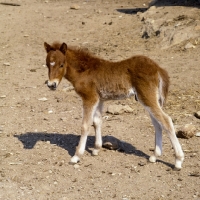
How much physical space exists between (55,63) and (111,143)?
61.1 inches

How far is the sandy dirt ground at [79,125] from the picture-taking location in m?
6.97

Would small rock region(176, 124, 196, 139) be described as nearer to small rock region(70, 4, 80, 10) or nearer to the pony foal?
the pony foal

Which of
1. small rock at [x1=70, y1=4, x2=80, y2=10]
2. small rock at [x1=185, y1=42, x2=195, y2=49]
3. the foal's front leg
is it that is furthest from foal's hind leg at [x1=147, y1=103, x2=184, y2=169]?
small rock at [x1=70, y1=4, x2=80, y2=10]

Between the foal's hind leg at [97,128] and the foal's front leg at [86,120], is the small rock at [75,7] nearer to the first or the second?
the foal's hind leg at [97,128]

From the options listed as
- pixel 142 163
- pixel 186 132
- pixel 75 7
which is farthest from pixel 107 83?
pixel 75 7

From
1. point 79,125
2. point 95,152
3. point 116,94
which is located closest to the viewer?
point 116,94

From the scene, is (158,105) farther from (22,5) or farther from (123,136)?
(22,5)

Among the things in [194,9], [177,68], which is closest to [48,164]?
[177,68]

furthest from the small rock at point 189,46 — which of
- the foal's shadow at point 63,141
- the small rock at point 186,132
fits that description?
the foal's shadow at point 63,141

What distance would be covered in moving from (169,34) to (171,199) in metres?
7.80

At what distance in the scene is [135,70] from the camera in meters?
7.54

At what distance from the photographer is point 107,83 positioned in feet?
25.5

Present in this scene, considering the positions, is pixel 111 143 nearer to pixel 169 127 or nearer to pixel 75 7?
pixel 169 127

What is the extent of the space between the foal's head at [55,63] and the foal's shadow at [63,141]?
47.1 inches
